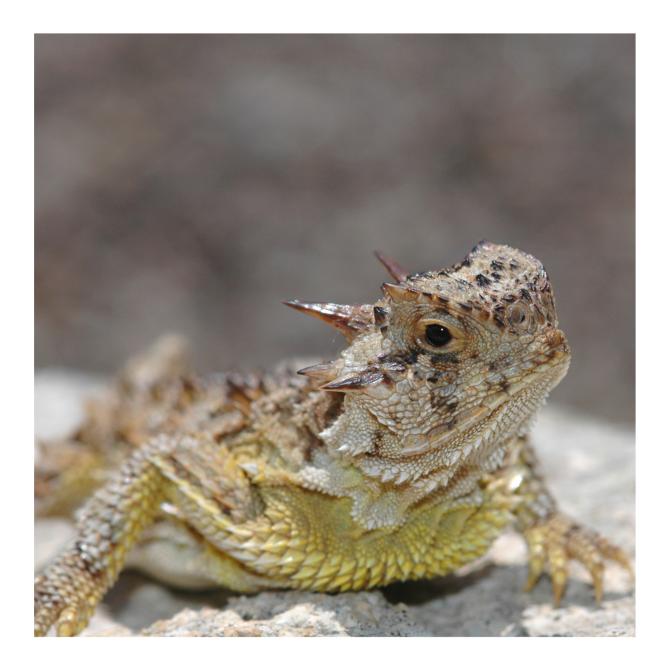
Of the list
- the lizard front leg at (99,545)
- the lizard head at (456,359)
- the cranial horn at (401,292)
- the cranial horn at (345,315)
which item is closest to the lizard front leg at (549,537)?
the lizard head at (456,359)

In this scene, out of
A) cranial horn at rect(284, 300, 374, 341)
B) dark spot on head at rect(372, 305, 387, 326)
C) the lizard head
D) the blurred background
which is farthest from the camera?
the blurred background

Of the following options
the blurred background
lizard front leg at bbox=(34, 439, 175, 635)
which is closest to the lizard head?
lizard front leg at bbox=(34, 439, 175, 635)

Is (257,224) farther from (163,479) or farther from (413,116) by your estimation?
(163,479)

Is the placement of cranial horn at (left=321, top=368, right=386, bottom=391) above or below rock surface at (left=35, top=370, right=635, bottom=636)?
above

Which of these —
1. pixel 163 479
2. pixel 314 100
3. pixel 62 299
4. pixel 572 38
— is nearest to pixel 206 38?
pixel 314 100

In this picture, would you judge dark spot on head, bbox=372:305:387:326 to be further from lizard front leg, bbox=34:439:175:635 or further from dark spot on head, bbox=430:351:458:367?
lizard front leg, bbox=34:439:175:635

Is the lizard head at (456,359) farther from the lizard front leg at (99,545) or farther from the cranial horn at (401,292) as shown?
the lizard front leg at (99,545)

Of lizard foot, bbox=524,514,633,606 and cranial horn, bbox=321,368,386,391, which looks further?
lizard foot, bbox=524,514,633,606

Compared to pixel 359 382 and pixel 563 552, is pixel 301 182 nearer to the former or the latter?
pixel 563 552
